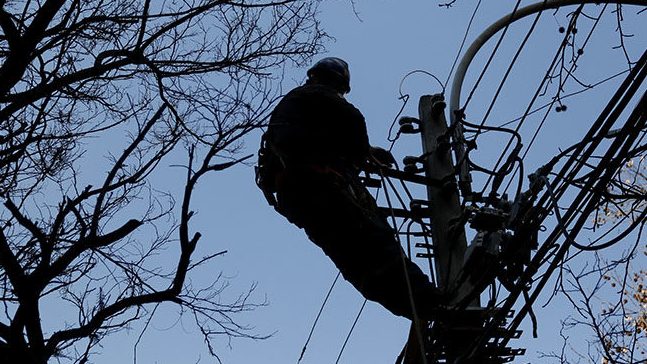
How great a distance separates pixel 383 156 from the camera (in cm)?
603

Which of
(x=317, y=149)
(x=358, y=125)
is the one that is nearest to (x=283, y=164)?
(x=317, y=149)

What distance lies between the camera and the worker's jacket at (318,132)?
5477 mm

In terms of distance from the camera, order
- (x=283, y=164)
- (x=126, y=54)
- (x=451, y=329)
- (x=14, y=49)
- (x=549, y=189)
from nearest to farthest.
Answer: (x=549, y=189) < (x=14, y=49) < (x=451, y=329) < (x=283, y=164) < (x=126, y=54)

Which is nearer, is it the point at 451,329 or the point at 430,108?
the point at 451,329

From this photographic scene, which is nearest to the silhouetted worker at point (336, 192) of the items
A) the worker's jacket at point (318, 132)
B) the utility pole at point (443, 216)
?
the worker's jacket at point (318, 132)

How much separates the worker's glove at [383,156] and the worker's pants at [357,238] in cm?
48

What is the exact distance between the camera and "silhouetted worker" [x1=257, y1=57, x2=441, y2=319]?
16.8ft

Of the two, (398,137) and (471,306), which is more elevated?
(398,137)

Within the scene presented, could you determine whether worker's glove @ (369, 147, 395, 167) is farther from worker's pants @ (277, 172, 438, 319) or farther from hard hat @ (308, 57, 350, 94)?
hard hat @ (308, 57, 350, 94)

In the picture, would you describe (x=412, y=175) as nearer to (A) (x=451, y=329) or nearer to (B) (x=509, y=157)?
(B) (x=509, y=157)

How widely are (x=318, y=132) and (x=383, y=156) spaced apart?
0.68 metres

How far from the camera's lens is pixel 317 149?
18.1ft

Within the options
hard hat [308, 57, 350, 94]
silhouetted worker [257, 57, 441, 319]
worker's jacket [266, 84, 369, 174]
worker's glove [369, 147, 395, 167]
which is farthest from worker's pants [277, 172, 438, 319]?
hard hat [308, 57, 350, 94]

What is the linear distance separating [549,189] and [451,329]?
1.17 m
